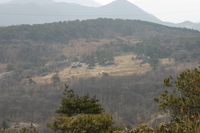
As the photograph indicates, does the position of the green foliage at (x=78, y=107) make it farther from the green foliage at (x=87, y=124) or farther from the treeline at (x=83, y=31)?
the treeline at (x=83, y=31)

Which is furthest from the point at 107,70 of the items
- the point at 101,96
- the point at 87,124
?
the point at 87,124

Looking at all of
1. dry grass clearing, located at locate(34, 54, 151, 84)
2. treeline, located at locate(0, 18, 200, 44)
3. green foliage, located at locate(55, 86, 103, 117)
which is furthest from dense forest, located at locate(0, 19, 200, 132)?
green foliage, located at locate(55, 86, 103, 117)

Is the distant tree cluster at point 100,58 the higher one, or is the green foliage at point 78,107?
the green foliage at point 78,107

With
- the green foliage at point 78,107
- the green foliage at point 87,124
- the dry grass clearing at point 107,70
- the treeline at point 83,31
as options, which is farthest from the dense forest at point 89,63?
the green foliage at point 87,124

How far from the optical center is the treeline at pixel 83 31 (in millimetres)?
91188

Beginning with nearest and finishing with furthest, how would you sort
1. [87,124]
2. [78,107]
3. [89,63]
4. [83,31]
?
[87,124], [78,107], [89,63], [83,31]

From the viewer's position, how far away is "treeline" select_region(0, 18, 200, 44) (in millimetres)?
91188

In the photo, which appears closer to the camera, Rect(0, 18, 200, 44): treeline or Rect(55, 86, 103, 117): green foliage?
Rect(55, 86, 103, 117): green foliage

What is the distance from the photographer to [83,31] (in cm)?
10156

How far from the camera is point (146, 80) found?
5475 centimetres

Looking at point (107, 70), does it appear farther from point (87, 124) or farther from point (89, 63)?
point (87, 124)

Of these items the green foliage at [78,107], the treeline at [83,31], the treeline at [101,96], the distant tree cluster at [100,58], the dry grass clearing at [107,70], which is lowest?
the treeline at [101,96]

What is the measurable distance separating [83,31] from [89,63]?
31.5 m

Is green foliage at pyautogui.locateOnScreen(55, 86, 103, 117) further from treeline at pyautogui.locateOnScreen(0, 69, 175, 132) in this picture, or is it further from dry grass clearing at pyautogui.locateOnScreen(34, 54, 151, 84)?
dry grass clearing at pyautogui.locateOnScreen(34, 54, 151, 84)
